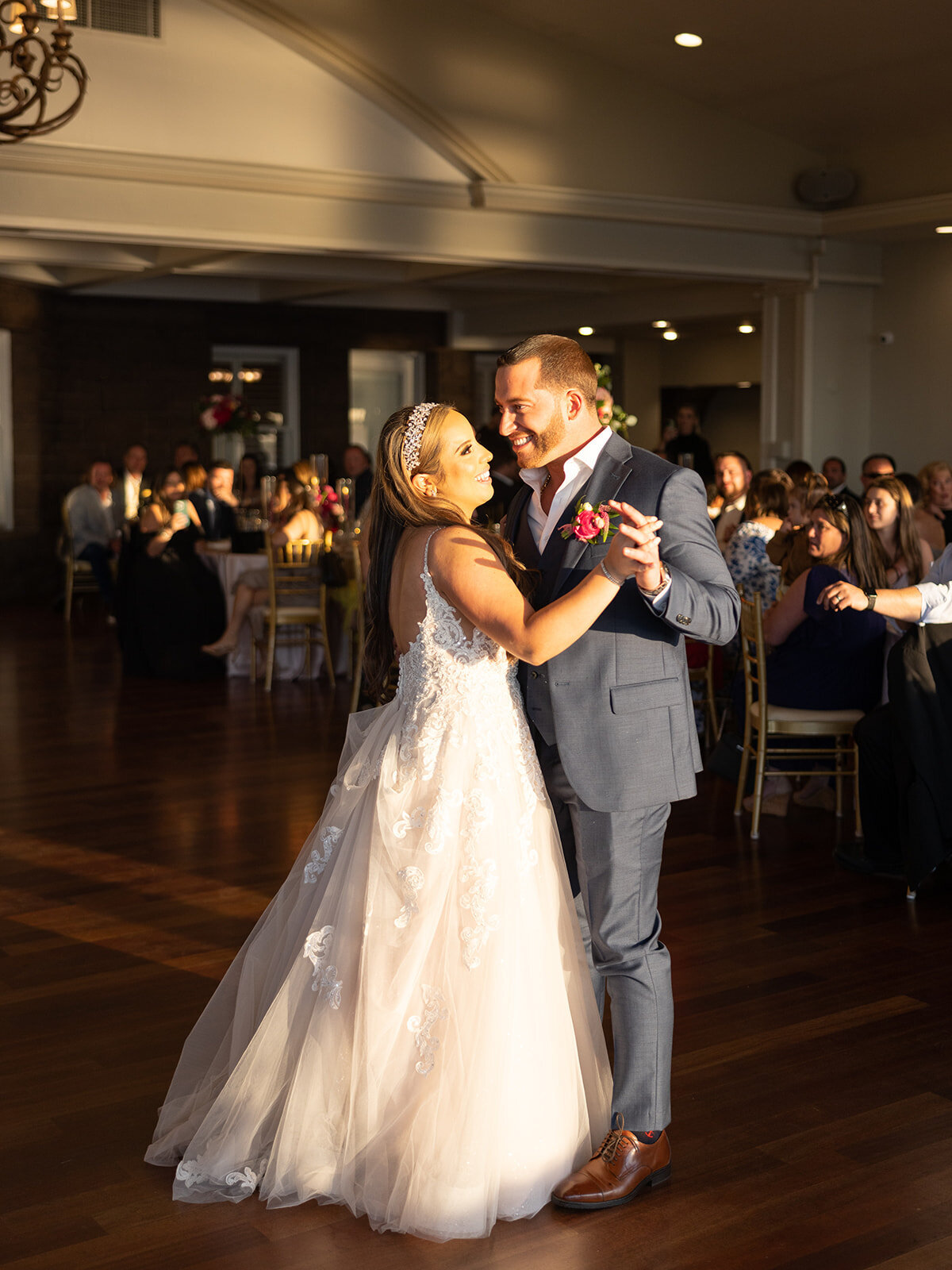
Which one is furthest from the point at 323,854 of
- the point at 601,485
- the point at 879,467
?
the point at 879,467

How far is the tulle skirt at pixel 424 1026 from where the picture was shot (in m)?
2.45

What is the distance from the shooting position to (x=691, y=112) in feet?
34.2

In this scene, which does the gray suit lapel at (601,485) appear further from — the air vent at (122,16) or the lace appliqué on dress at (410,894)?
the air vent at (122,16)

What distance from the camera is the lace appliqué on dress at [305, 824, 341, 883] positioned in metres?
2.72

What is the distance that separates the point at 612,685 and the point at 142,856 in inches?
118

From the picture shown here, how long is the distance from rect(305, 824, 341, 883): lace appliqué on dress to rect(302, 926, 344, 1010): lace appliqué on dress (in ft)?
0.44

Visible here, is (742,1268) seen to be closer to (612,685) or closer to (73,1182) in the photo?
(612,685)

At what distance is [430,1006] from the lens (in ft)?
8.20

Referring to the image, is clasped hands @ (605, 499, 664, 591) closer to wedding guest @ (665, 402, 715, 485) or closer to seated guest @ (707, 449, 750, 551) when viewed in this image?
seated guest @ (707, 449, 750, 551)

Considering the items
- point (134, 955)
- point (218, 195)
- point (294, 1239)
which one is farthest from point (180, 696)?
point (294, 1239)

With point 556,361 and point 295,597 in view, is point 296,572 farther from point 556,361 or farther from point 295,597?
point 556,361

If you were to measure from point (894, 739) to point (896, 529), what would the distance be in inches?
50.6

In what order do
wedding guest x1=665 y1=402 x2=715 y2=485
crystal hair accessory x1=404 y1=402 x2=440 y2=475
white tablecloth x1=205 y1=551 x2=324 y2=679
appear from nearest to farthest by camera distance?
crystal hair accessory x1=404 y1=402 x2=440 y2=475 < white tablecloth x1=205 y1=551 x2=324 y2=679 < wedding guest x1=665 y1=402 x2=715 y2=485

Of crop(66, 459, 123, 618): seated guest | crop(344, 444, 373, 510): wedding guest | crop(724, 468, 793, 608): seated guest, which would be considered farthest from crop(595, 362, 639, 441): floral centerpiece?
crop(66, 459, 123, 618): seated guest
